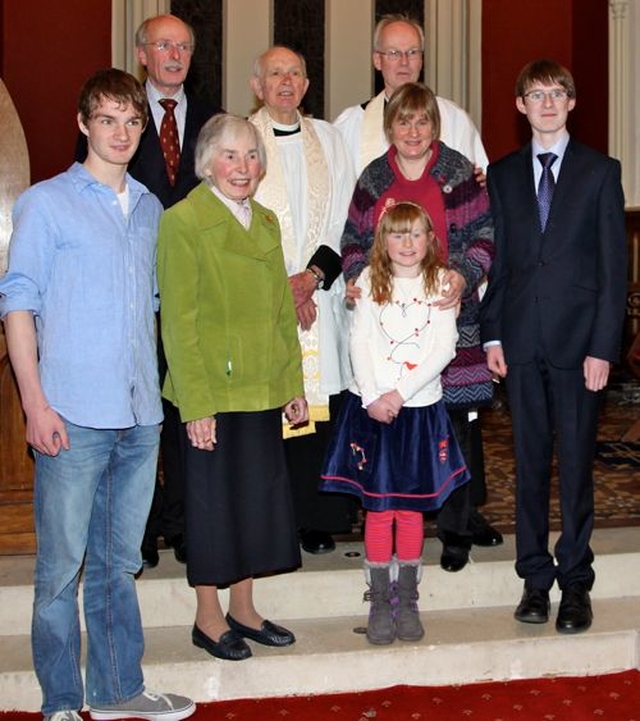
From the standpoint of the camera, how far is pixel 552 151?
337 cm

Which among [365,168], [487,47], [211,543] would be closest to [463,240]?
[365,168]

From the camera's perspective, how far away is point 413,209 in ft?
10.7

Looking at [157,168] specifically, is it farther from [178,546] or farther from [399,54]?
[178,546]

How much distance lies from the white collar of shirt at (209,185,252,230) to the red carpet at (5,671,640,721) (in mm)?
1338

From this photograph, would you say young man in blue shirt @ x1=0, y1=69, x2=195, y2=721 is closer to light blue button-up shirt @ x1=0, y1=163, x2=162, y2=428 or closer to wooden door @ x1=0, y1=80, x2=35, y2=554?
light blue button-up shirt @ x1=0, y1=163, x2=162, y2=428

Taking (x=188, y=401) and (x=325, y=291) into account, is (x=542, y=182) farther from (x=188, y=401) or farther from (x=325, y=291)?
(x=188, y=401)

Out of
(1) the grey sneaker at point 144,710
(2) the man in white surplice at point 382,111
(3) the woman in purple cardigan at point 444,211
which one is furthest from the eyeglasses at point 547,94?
(1) the grey sneaker at point 144,710

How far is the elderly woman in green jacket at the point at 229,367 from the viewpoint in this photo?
2.97 m

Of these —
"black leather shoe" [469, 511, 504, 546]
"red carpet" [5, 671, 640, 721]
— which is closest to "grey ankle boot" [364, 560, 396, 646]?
"red carpet" [5, 671, 640, 721]

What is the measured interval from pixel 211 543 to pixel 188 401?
426mm

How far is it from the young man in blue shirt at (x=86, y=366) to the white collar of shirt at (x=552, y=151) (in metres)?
1.20

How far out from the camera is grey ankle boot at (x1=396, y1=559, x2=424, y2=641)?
131 inches

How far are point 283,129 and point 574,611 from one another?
177 cm

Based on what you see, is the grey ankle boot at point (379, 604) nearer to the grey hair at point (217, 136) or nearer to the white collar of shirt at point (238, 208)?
the white collar of shirt at point (238, 208)
